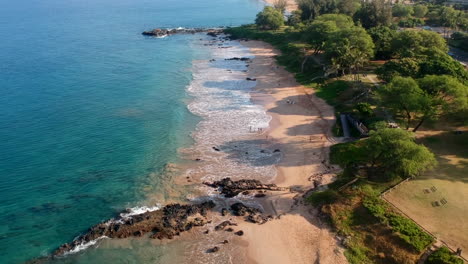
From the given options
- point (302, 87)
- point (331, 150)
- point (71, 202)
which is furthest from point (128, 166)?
point (302, 87)

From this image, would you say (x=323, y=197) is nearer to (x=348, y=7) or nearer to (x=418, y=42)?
(x=418, y=42)

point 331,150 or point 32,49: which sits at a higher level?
point 32,49

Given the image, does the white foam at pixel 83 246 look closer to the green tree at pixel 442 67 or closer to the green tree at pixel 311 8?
the green tree at pixel 442 67

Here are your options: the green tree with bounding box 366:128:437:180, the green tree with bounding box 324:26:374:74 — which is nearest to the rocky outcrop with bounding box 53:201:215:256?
the green tree with bounding box 366:128:437:180

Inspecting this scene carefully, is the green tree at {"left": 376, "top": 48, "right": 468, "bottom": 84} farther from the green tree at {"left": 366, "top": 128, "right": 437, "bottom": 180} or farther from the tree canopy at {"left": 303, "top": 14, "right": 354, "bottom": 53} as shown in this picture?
the green tree at {"left": 366, "top": 128, "right": 437, "bottom": 180}

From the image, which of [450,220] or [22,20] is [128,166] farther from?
[22,20]

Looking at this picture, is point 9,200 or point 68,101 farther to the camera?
point 68,101

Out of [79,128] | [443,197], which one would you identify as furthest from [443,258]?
[79,128]
